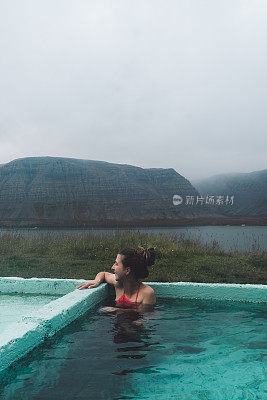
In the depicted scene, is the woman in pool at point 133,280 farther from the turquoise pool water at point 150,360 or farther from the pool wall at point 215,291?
the pool wall at point 215,291

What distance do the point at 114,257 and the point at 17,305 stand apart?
19.0 ft

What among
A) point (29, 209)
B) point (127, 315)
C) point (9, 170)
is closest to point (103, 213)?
point (29, 209)

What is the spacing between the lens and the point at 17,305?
4070mm

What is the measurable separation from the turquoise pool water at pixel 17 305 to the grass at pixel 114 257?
273 centimetres

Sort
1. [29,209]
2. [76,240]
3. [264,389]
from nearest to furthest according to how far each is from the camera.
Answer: [264,389]
[76,240]
[29,209]

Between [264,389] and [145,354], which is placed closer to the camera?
[264,389]

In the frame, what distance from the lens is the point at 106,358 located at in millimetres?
2535

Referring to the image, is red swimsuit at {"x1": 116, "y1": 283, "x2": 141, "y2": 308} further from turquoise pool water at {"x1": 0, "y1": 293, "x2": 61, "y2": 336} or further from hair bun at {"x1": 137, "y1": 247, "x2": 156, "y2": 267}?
turquoise pool water at {"x1": 0, "y1": 293, "x2": 61, "y2": 336}

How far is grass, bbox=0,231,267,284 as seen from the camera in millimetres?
7438

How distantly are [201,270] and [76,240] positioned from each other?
16.1 ft

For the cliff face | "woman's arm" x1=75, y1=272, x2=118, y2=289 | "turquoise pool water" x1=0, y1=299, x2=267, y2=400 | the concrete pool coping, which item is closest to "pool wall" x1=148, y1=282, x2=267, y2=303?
the concrete pool coping

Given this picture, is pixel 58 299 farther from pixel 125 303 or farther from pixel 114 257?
pixel 114 257

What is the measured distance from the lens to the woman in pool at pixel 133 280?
356 centimetres

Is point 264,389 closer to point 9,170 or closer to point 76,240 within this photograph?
point 76,240
